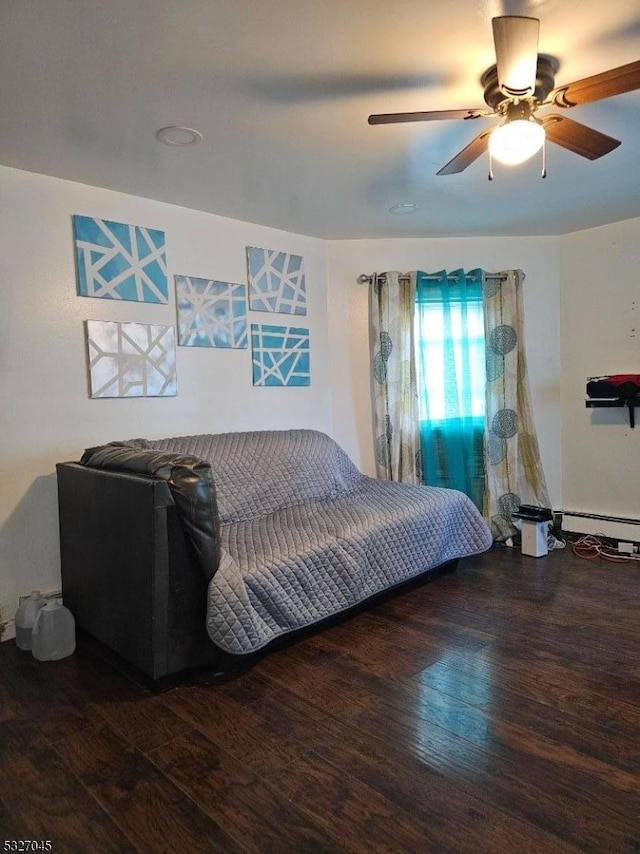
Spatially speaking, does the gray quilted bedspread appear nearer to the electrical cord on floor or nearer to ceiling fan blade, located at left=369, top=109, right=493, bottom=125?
the electrical cord on floor

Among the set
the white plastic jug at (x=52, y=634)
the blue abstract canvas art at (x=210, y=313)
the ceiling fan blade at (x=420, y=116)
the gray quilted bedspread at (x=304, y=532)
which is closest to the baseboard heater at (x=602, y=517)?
the gray quilted bedspread at (x=304, y=532)

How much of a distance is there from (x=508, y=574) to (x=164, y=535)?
2.19 m

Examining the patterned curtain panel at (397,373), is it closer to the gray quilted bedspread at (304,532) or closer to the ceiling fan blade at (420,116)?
the gray quilted bedspread at (304,532)

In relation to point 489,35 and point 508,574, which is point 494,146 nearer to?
point 489,35

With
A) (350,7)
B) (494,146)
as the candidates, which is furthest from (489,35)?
(350,7)

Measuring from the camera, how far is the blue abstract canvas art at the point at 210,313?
324 centimetres

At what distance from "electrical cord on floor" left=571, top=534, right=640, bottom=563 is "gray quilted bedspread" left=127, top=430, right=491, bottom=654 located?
2.88ft

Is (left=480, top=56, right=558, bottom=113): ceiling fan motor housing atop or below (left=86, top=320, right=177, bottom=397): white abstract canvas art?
atop

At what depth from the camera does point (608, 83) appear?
168 centimetres

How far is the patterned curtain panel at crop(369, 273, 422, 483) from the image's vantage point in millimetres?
3994

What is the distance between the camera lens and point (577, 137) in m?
2.01

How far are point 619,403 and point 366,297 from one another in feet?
6.33

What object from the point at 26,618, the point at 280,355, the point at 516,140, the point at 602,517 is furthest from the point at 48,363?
the point at 602,517

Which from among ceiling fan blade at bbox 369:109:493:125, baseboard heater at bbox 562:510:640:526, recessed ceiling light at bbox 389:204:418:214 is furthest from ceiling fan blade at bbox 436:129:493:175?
baseboard heater at bbox 562:510:640:526
